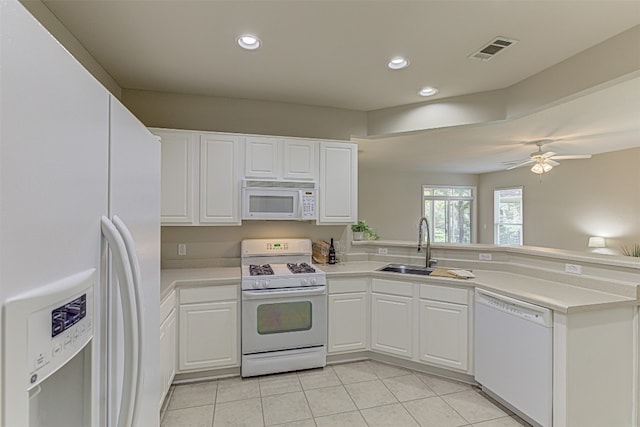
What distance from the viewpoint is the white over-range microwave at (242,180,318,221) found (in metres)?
3.10

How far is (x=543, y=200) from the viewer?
689 centimetres

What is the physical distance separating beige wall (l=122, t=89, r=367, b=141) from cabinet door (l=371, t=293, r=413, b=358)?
1.90 m

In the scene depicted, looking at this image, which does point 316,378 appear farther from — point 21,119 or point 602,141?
point 602,141

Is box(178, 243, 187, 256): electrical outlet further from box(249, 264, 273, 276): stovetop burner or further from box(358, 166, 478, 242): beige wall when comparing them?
box(358, 166, 478, 242): beige wall

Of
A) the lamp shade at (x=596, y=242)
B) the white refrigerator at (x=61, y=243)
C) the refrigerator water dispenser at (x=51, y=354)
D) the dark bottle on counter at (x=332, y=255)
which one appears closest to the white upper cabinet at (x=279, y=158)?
the dark bottle on counter at (x=332, y=255)

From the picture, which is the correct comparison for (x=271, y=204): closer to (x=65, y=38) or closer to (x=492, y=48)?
(x=65, y=38)

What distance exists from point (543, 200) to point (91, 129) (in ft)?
26.8

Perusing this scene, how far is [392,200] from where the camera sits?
805 cm

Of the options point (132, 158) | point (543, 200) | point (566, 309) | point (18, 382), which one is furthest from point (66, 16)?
point (543, 200)

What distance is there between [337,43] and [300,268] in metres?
1.97

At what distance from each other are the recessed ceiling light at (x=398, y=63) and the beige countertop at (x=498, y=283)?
1834 mm

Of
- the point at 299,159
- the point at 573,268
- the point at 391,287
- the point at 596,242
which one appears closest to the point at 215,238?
the point at 299,159

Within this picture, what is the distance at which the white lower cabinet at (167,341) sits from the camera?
2.17 meters

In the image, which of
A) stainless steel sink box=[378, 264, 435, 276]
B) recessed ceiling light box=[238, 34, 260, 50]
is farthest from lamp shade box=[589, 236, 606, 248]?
recessed ceiling light box=[238, 34, 260, 50]
